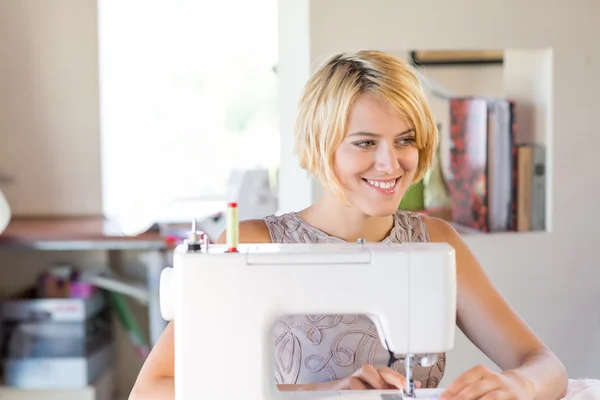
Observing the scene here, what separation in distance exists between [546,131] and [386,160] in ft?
3.70

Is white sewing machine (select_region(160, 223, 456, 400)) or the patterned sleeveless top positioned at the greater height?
white sewing machine (select_region(160, 223, 456, 400))

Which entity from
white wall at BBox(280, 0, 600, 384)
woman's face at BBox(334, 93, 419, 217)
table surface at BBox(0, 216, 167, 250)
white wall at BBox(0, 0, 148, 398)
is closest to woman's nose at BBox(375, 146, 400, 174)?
woman's face at BBox(334, 93, 419, 217)

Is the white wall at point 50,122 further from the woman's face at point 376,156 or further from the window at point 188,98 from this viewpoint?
the woman's face at point 376,156

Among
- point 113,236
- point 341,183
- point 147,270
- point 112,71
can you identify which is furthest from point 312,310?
Result: point 112,71

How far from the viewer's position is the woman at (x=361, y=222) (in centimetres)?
143

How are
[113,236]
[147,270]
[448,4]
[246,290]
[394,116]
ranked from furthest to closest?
[147,270] → [113,236] → [448,4] → [394,116] → [246,290]

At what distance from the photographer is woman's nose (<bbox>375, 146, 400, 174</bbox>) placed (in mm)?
1429

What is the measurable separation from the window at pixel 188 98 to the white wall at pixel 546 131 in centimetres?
157

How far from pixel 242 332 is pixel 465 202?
148cm

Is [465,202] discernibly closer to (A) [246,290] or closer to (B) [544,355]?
(B) [544,355]

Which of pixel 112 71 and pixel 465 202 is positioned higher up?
pixel 112 71

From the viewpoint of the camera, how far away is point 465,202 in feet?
8.18

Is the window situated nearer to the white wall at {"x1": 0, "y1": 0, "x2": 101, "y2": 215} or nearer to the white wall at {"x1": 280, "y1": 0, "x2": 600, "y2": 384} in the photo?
the white wall at {"x1": 0, "y1": 0, "x2": 101, "y2": 215}

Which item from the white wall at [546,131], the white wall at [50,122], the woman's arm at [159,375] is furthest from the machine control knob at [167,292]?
the white wall at [50,122]
